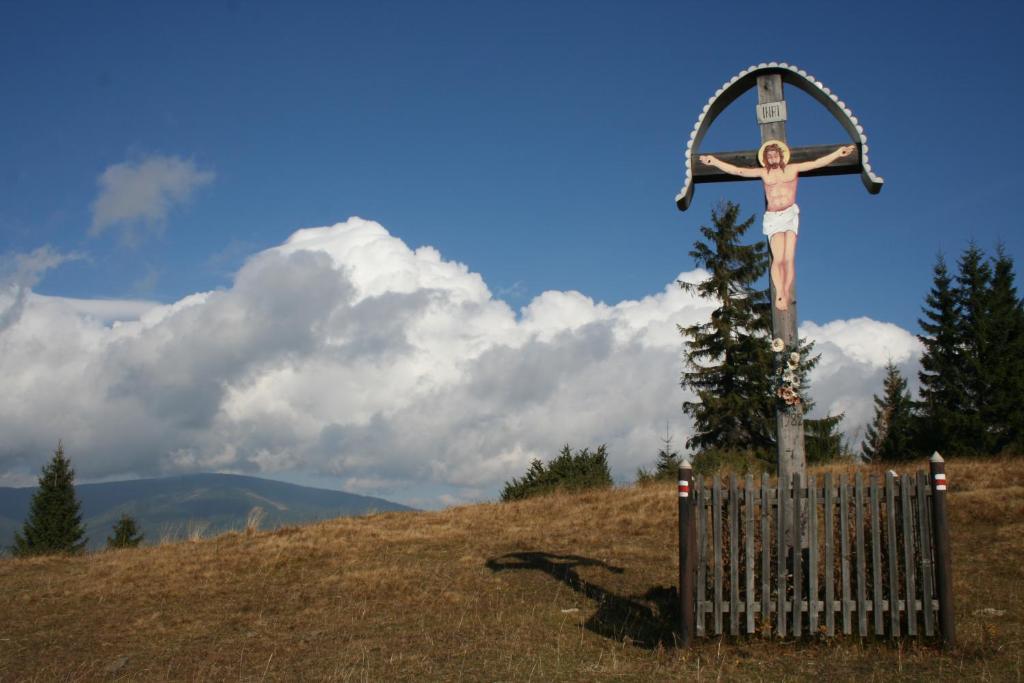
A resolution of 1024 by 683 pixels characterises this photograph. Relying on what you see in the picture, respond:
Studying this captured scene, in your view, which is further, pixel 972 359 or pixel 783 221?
pixel 972 359

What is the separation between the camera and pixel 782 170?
9953 millimetres

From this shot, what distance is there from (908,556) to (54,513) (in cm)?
4605

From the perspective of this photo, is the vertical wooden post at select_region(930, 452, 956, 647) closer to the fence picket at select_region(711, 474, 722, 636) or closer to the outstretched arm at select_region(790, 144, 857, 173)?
the fence picket at select_region(711, 474, 722, 636)

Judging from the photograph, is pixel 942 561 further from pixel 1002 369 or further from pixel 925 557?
pixel 1002 369

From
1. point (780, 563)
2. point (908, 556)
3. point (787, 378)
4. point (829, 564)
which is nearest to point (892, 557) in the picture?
point (908, 556)

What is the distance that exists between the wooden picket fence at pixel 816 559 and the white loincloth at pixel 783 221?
10.5 ft

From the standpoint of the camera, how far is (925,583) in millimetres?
8000

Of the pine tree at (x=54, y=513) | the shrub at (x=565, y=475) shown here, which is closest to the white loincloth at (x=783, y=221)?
the shrub at (x=565, y=475)

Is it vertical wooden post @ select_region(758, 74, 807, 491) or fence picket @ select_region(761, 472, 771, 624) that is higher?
vertical wooden post @ select_region(758, 74, 807, 491)

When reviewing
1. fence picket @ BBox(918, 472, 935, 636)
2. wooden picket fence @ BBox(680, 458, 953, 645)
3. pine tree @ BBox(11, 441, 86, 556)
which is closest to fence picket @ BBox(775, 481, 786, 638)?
wooden picket fence @ BBox(680, 458, 953, 645)

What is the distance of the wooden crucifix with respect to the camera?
371 inches

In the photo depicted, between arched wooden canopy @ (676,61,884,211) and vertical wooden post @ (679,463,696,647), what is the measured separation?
4000 millimetres

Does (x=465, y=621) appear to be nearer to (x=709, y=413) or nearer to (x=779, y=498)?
(x=779, y=498)

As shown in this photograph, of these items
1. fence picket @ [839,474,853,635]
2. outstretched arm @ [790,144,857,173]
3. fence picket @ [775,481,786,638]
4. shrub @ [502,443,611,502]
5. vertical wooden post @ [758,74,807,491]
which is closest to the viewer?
fence picket @ [839,474,853,635]
